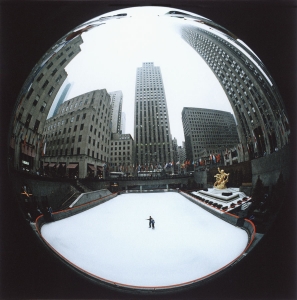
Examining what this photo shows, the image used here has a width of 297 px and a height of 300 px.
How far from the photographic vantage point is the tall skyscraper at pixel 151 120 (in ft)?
4.04

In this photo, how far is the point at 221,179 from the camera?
1.27 metres

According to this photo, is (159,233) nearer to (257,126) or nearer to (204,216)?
(204,216)

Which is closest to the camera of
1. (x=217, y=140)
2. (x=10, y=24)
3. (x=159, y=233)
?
(x=159, y=233)

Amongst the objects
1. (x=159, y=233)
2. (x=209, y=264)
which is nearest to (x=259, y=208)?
(x=209, y=264)

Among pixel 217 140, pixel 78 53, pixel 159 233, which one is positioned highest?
pixel 78 53

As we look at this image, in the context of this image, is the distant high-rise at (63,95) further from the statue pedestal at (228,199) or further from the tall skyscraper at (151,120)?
the statue pedestal at (228,199)

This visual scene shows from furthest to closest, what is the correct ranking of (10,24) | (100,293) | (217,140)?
(10,24) → (100,293) → (217,140)

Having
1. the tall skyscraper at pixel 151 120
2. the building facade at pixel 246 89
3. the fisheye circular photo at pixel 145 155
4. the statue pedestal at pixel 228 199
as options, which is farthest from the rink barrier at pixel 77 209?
the building facade at pixel 246 89

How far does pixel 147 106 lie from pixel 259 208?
1.09m

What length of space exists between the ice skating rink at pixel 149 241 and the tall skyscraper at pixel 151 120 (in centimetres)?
30

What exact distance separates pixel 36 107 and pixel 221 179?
4.59 feet

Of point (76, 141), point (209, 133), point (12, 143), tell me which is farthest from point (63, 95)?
point (209, 133)

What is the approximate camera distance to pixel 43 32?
1.92 metres

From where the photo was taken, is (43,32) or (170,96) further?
(43,32)
